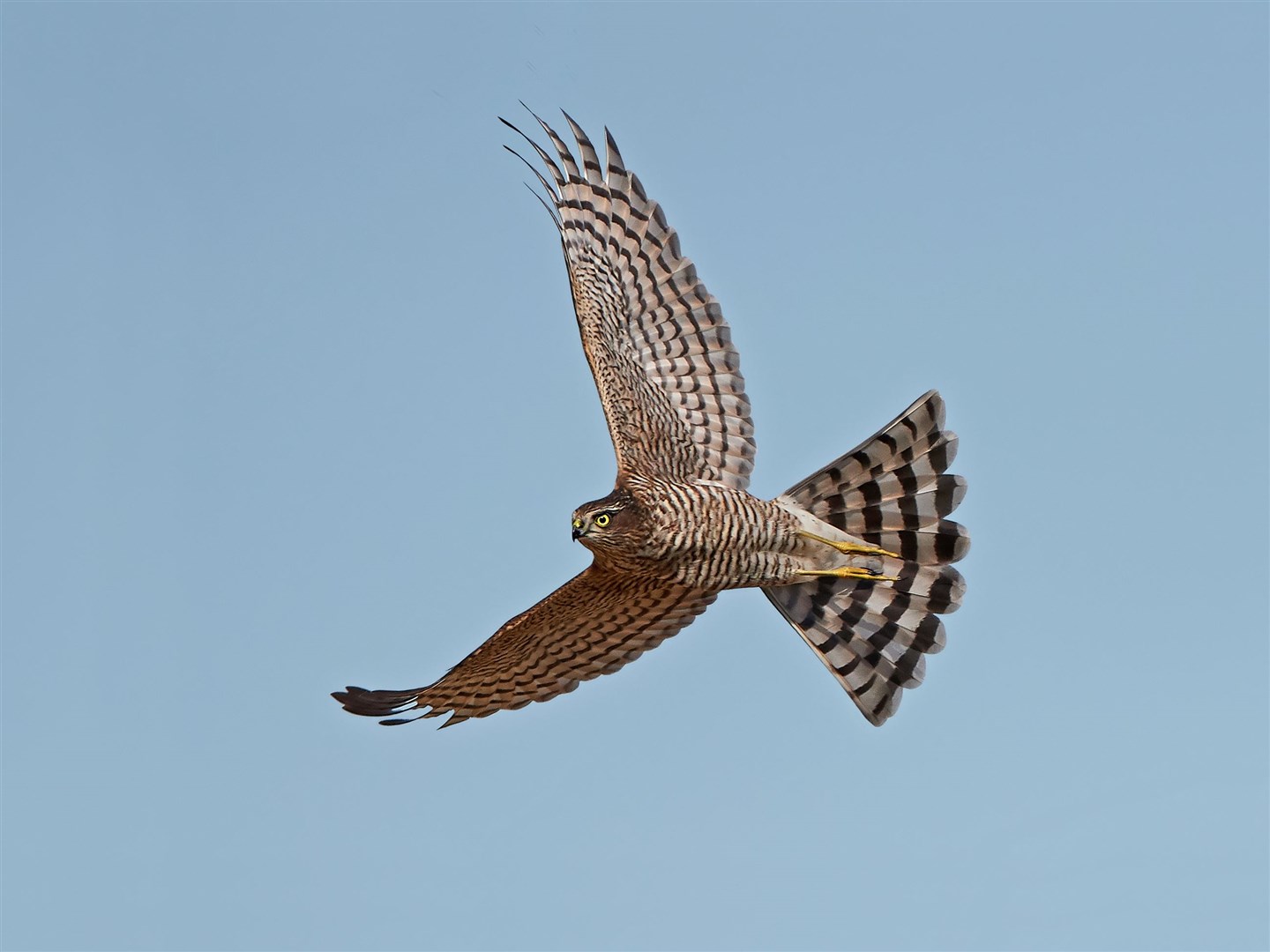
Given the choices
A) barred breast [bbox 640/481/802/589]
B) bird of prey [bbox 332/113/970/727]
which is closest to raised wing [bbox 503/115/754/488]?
bird of prey [bbox 332/113/970/727]

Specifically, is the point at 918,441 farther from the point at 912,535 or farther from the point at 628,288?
the point at 628,288

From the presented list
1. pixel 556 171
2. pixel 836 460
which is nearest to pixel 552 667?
pixel 836 460

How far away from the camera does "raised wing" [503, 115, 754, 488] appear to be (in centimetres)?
1198

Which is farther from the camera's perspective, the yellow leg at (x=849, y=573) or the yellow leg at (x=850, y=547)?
the yellow leg at (x=849, y=573)

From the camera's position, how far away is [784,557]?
11562mm

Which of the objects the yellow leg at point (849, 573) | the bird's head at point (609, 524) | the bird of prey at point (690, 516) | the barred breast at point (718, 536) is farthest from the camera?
the yellow leg at point (849, 573)

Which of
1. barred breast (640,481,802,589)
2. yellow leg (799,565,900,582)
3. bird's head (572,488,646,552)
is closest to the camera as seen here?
bird's head (572,488,646,552)

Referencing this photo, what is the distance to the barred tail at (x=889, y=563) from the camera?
38.4ft

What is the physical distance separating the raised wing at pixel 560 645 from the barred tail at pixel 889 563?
1.02 meters

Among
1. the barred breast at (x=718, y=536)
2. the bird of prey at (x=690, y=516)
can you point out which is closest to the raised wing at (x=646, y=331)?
the bird of prey at (x=690, y=516)

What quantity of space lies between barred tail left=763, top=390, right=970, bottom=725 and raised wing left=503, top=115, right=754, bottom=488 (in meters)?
0.85

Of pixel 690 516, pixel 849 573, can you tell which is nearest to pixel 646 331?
pixel 690 516

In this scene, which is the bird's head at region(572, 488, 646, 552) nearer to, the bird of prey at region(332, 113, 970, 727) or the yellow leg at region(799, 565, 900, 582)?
the bird of prey at region(332, 113, 970, 727)

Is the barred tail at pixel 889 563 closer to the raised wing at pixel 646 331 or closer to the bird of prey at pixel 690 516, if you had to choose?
the bird of prey at pixel 690 516
